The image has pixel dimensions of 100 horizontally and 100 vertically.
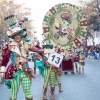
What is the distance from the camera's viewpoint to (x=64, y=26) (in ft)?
31.0

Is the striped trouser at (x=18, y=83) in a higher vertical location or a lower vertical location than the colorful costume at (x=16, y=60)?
lower

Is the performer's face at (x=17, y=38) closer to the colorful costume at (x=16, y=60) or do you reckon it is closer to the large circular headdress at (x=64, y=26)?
the colorful costume at (x=16, y=60)

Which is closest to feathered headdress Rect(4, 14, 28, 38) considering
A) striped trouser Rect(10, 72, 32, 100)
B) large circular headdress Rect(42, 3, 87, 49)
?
striped trouser Rect(10, 72, 32, 100)

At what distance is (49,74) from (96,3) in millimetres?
37703

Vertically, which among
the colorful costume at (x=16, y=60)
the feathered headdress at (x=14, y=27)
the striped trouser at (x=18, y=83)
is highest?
the feathered headdress at (x=14, y=27)

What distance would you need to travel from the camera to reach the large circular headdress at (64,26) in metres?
9.38

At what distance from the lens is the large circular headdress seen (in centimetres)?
938

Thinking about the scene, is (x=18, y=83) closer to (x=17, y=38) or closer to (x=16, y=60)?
(x=16, y=60)

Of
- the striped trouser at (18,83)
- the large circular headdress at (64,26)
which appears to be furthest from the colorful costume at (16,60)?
the large circular headdress at (64,26)

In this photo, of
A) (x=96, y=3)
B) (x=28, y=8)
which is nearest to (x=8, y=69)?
(x=96, y=3)

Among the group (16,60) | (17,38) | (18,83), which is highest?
(17,38)

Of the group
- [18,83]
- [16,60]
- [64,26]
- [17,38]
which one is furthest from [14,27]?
[64,26]

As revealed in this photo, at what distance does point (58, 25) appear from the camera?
9.59 metres

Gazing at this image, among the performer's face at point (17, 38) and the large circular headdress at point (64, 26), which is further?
the large circular headdress at point (64, 26)
